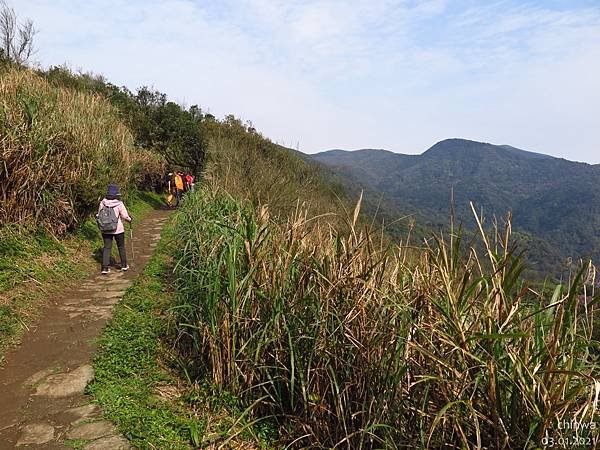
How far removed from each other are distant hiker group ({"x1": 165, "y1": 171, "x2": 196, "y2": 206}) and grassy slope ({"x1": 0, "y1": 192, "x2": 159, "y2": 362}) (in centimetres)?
715

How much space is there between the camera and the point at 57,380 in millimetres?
3254

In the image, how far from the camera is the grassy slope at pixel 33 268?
13.6ft

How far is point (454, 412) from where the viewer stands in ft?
6.88

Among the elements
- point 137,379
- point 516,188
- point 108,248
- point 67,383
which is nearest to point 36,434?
point 67,383

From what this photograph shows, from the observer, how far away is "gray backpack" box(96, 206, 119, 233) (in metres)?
6.23

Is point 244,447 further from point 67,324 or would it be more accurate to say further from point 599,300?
point 67,324

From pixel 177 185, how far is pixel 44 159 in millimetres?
8266

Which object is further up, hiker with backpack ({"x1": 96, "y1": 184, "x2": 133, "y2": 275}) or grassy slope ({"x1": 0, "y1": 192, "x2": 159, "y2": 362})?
hiker with backpack ({"x1": 96, "y1": 184, "x2": 133, "y2": 275})

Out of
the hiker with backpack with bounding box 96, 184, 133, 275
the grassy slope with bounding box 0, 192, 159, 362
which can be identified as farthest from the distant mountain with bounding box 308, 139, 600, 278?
the grassy slope with bounding box 0, 192, 159, 362

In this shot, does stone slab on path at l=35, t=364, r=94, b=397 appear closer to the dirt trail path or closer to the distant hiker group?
the dirt trail path

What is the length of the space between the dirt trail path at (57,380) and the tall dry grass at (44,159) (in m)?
1.80

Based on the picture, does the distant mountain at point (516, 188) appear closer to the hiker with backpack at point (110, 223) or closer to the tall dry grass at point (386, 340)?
the hiker with backpack at point (110, 223)

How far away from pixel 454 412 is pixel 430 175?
19269 cm

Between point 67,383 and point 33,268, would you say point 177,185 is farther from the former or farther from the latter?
point 67,383
